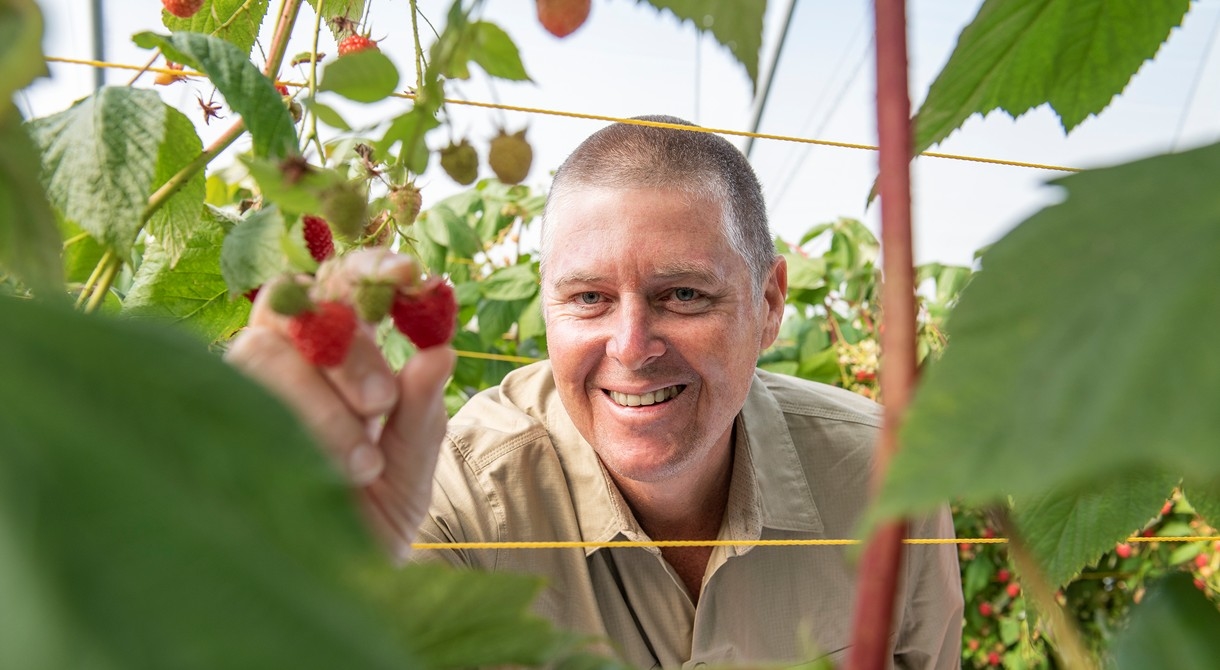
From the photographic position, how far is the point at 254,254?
35 cm

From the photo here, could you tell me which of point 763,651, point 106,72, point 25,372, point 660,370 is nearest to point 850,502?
point 763,651

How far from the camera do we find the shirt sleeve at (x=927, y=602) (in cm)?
142

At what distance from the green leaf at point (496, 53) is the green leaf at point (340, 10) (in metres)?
0.26

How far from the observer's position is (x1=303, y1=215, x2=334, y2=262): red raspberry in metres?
0.40

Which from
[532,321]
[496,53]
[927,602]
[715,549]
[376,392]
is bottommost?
[927,602]

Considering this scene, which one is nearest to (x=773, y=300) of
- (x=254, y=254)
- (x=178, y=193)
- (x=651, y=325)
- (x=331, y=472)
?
(x=651, y=325)

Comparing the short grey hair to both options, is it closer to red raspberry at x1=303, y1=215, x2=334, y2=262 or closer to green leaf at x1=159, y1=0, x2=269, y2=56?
green leaf at x1=159, y1=0, x2=269, y2=56

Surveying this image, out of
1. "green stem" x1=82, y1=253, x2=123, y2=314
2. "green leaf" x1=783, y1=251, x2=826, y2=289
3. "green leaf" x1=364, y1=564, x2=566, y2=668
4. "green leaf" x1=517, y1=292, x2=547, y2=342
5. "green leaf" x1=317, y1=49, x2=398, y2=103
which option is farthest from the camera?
"green leaf" x1=783, y1=251, x2=826, y2=289

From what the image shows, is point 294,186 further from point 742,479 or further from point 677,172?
point 742,479

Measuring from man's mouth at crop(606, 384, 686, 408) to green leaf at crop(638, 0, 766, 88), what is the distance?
0.94 m

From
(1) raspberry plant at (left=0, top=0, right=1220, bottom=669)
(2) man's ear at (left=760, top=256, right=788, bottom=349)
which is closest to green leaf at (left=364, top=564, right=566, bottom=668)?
(1) raspberry plant at (left=0, top=0, right=1220, bottom=669)

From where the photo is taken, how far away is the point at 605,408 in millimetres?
1253

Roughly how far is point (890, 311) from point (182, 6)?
0.52 metres

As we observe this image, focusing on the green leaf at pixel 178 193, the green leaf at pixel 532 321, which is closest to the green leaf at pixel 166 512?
the green leaf at pixel 178 193
